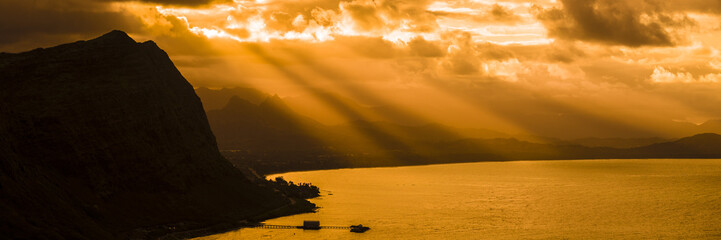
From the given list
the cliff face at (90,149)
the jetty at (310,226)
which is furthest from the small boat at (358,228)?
the cliff face at (90,149)

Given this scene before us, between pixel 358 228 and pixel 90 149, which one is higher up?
pixel 90 149

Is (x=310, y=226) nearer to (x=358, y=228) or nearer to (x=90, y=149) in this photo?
(x=358, y=228)

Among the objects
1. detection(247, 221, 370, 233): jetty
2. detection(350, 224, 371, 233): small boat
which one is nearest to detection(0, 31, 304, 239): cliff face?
detection(247, 221, 370, 233): jetty

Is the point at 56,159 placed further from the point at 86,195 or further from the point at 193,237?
the point at 193,237

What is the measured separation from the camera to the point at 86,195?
164000 millimetres

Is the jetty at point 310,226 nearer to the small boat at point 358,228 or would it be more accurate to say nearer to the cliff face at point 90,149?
the small boat at point 358,228

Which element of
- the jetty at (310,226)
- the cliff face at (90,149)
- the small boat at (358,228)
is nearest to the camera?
the cliff face at (90,149)

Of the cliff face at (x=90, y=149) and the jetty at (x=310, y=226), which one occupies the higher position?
the cliff face at (x=90, y=149)

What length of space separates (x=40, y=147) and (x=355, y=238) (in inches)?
3530

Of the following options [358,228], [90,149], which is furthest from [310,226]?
[90,149]

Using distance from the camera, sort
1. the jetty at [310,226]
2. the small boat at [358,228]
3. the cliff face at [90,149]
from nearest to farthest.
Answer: the cliff face at [90,149], the small boat at [358,228], the jetty at [310,226]

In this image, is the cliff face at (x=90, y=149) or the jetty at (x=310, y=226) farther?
the jetty at (x=310, y=226)

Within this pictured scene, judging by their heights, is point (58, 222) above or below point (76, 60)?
below

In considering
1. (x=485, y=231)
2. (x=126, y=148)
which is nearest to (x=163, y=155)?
(x=126, y=148)
